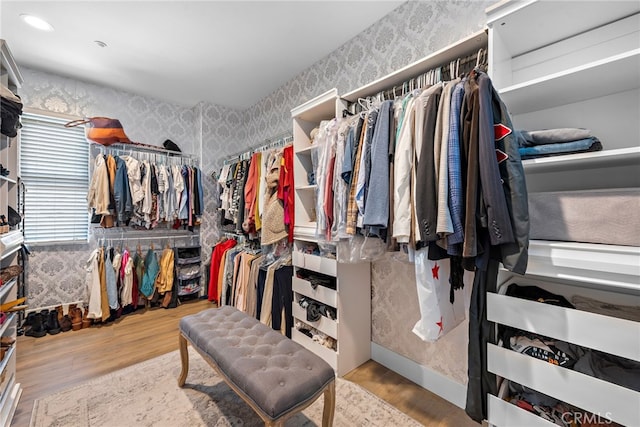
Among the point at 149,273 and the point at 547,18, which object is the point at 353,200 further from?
the point at 149,273

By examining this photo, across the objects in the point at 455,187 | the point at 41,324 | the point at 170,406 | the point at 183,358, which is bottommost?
the point at 170,406

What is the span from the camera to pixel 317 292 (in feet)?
6.65

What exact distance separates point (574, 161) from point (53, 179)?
4.31 m

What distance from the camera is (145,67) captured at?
8.91ft

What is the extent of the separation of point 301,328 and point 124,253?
2304 millimetres

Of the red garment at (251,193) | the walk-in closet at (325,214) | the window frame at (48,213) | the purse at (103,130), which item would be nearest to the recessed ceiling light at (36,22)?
the walk-in closet at (325,214)

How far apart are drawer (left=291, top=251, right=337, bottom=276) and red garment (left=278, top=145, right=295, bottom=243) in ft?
0.77

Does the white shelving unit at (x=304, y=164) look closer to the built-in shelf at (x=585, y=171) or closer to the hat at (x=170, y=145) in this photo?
the built-in shelf at (x=585, y=171)

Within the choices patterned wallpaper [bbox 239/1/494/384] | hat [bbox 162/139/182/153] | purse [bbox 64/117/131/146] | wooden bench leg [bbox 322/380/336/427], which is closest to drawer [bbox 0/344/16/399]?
wooden bench leg [bbox 322/380/336/427]

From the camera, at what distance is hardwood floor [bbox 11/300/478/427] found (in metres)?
1.61

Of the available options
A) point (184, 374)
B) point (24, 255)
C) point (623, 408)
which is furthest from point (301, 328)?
point (24, 255)

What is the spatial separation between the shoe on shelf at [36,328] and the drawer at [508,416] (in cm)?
368

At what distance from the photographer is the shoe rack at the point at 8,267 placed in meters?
→ 1.38

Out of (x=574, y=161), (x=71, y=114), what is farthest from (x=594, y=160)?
(x=71, y=114)
